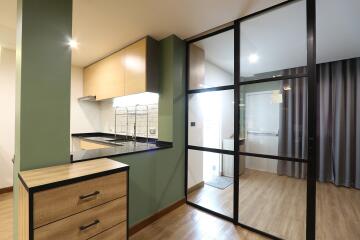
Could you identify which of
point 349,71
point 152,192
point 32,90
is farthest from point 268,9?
point 349,71

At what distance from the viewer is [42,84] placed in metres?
1.31

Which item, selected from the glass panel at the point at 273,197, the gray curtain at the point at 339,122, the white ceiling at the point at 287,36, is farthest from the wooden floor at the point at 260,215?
the white ceiling at the point at 287,36

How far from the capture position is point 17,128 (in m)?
1.29

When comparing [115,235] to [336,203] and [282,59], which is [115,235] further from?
[336,203]

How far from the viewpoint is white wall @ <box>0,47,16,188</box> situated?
2965 millimetres

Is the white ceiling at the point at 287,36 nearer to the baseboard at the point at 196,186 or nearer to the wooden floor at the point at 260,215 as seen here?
the wooden floor at the point at 260,215

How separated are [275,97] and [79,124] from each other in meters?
4.01

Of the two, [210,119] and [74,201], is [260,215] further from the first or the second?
[74,201]

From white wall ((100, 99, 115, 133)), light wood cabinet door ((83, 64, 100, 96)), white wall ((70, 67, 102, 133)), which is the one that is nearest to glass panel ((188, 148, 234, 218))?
white wall ((100, 99, 115, 133))

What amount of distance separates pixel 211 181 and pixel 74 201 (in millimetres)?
2637

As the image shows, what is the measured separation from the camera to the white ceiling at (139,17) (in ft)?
5.75

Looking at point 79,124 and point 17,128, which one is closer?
point 17,128

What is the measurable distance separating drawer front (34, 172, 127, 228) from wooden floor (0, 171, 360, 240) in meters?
0.99

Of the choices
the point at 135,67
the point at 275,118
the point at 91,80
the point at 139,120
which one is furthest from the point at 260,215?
the point at 91,80
